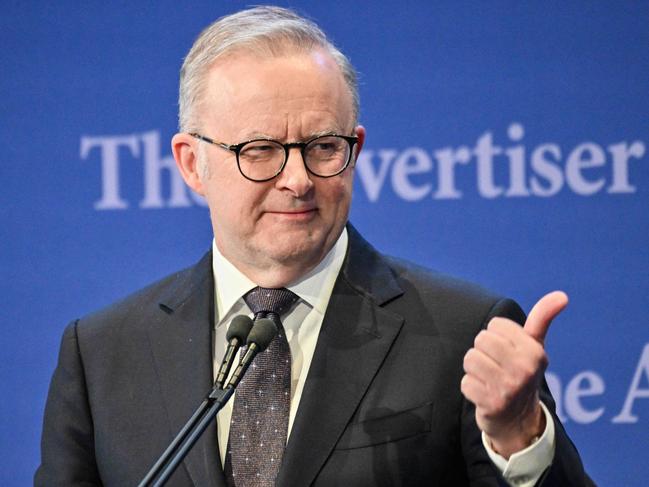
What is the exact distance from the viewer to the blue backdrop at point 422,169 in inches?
112

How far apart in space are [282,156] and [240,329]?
1.35 feet

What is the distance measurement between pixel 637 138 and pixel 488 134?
1.27ft

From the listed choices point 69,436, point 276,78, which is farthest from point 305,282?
point 69,436

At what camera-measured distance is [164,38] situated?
10.2 feet

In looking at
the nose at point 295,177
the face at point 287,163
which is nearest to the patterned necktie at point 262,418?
the face at point 287,163

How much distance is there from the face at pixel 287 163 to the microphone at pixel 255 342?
32cm

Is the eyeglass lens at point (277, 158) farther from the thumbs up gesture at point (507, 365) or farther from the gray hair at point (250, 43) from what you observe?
the thumbs up gesture at point (507, 365)

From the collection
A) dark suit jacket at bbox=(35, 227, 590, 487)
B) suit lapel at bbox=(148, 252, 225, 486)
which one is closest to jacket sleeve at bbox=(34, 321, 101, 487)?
dark suit jacket at bbox=(35, 227, 590, 487)

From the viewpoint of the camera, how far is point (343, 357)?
2.00 m

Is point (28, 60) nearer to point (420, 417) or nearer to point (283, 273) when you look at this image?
point (283, 273)

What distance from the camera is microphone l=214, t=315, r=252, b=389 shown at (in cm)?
158

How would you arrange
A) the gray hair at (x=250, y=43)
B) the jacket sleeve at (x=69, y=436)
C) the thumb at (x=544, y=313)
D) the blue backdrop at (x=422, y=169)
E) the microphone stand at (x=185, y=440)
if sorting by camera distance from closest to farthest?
the microphone stand at (x=185, y=440), the thumb at (x=544, y=313), the gray hair at (x=250, y=43), the jacket sleeve at (x=69, y=436), the blue backdrop at (x=422, y=169)

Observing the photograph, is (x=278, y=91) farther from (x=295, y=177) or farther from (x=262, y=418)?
(x=262, y=418)

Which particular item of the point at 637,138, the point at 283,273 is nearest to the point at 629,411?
the point at 637,138
